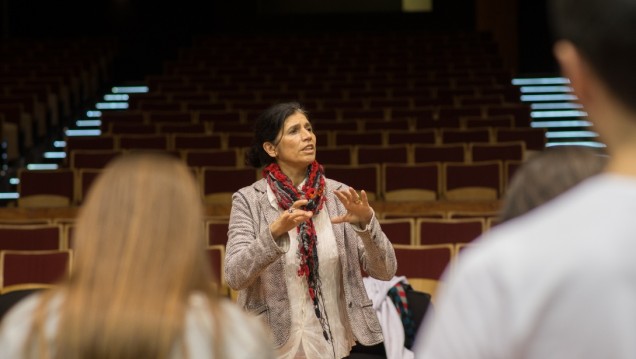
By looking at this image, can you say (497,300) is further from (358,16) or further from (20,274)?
(358,16)

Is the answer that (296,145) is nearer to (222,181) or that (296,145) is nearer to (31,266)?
(31,266)

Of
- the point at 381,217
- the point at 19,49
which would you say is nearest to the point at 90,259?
the point at 381,217

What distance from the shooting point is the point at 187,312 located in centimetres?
126

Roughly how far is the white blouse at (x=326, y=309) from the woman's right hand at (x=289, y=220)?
0.22 metres

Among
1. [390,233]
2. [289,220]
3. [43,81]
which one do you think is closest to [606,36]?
[289,220]

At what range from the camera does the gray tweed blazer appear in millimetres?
2758

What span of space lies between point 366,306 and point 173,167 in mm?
Answer: 1638

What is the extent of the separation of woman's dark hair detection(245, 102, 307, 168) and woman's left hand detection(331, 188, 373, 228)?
0.43 metres

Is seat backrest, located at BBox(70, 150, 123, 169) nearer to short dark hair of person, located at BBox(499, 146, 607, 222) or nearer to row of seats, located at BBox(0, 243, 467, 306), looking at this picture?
row of seats, located at BBox(0, 243, 467, 306)

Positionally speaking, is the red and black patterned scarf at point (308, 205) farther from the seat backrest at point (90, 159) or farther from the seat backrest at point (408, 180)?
the seat backrest at point (90, 159)

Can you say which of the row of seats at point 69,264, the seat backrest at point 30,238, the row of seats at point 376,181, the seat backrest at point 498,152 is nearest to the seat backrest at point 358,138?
the seat backrest at point 498,152

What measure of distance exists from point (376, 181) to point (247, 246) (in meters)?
4.91

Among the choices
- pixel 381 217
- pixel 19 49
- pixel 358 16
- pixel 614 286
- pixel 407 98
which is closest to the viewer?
pixel 614 286

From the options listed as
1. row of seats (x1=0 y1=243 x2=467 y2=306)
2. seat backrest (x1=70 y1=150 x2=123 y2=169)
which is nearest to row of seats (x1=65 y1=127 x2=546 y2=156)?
seat backrest (x1=70 y1=150 x2=123 y2=169)
